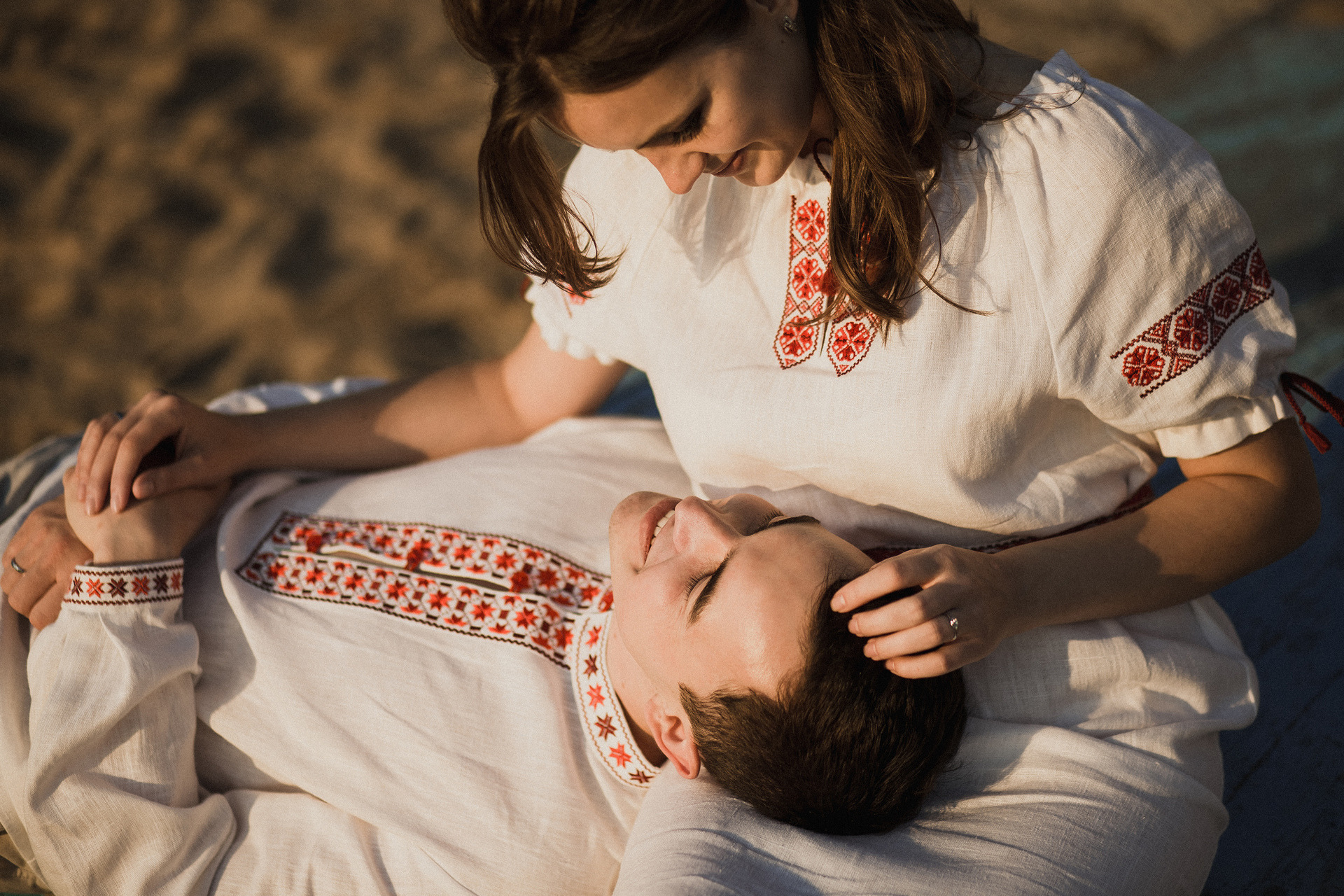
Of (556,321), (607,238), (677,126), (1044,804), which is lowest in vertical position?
(1044,804)

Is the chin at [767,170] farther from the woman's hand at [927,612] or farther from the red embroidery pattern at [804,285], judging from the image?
the woman's hand at [927,612]

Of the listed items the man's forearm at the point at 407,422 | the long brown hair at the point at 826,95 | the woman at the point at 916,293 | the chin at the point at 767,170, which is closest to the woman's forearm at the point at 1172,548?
the woman at the point at 916,293

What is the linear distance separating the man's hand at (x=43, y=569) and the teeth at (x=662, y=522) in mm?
1024

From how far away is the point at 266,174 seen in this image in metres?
4.50

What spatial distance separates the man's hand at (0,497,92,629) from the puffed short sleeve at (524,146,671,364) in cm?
95

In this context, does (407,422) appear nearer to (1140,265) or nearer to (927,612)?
(927,612)

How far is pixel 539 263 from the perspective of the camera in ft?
5.53

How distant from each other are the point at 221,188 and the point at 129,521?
3.12 meters

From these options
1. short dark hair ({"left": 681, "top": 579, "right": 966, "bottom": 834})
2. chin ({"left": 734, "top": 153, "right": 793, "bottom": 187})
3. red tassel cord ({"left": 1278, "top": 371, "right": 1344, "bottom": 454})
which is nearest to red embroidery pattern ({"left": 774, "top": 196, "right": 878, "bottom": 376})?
chin ({"left": 734, "top": 153, "right": 793, "bottom": 187})

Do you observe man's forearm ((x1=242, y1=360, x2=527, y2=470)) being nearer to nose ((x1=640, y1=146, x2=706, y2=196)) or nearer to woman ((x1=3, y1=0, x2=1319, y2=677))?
woman ((x1=3, y1=0, x2=1319, y2=677))

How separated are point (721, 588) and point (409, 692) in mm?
622

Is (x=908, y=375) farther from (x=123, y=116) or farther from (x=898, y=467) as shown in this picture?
(x=123, y=116)

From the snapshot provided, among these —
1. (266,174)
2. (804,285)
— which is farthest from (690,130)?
(266,174)

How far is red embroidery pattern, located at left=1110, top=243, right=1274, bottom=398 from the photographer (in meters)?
1.42
